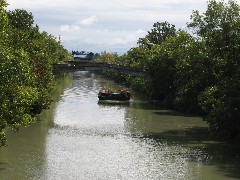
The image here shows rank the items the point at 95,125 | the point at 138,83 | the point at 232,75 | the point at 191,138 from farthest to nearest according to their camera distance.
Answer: the point at 138,83 → the point at 95,125 → the point at 191,138 → the point at 232,75

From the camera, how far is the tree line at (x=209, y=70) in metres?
47.2

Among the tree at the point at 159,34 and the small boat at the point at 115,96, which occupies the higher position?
the tree at the point at 159,34

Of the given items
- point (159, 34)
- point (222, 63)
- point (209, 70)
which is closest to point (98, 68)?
point (159, 34)

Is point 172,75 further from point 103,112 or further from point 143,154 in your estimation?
point 143,154

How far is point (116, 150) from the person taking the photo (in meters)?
47.2

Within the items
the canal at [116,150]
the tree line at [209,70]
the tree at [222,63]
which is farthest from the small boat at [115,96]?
the tree at [222,63]

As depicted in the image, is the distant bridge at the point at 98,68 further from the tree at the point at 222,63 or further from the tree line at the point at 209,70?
the tree at the point at 222,63

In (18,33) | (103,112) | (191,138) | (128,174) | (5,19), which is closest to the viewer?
(5,19)

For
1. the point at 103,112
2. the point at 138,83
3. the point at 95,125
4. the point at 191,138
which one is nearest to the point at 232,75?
A: the point at 191,138

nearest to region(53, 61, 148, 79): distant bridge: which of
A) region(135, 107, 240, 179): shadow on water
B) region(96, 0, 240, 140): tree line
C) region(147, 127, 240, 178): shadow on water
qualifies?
region(96, 0, 240, 140): tree line

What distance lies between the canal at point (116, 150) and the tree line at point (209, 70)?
149 inches

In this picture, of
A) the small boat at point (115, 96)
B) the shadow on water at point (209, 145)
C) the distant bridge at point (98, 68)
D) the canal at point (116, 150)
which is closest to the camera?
the canal at point (116, 150)

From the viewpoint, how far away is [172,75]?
85.6 meters

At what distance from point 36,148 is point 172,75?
1741 inches
